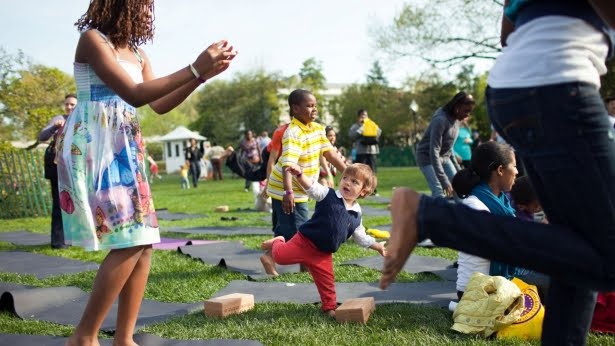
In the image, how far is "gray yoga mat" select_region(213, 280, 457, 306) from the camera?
435cm

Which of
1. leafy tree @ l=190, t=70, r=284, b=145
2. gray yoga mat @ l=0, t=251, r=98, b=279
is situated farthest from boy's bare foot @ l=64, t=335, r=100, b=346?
leafy tree @ l=190, t=70, r=284, b=145

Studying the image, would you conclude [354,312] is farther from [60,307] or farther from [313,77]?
[313,77]

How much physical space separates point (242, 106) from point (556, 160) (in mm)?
57512

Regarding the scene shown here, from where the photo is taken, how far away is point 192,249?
21.9ft

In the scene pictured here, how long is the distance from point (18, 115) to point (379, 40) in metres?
17.9

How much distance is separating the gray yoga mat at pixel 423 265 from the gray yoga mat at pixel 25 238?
179 inches

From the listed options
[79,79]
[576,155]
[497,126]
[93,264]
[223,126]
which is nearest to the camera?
[576,155]

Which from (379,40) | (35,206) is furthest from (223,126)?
(35,206)

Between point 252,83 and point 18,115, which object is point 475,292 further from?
point 252,83

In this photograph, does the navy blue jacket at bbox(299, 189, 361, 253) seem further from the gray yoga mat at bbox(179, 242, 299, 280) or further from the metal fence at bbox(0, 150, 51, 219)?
the metal fence at bbox(0, 150, 51, 219)

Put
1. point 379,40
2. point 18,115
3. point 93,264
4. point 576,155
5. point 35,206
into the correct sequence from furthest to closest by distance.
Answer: point 379,40
point 18,115
point 35,206
point 93,264
point 576,155

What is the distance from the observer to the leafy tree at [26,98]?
53.6ft

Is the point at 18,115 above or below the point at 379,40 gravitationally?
below

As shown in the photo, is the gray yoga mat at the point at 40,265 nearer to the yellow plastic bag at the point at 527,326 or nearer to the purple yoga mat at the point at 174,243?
the purple yoga mat at the point at 174,243
